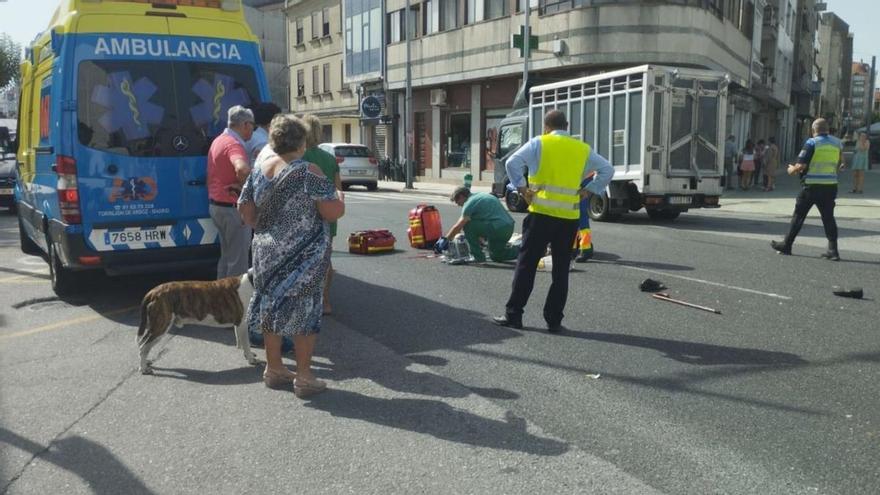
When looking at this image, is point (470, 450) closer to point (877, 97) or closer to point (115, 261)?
point (115, 261)

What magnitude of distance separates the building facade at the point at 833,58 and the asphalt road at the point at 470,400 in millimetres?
83386

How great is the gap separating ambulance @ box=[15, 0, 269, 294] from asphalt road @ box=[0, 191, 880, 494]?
775 millimetres

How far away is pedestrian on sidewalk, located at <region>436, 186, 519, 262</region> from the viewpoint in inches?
386

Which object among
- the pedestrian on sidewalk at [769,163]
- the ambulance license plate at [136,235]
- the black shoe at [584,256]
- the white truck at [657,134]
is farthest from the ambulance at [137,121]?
the pedestrian on sidewalk at [769,163]

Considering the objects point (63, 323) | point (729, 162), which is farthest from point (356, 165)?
point (63, 323)

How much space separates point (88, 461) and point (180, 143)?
12.5ft

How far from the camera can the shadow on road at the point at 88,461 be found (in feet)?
11.6

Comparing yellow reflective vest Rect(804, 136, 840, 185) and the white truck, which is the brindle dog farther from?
the white truck

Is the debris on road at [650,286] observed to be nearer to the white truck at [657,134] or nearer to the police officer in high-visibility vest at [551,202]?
the police officer in high-visibility vest at [551,202]

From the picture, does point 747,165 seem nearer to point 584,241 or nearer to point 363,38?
point 584,241

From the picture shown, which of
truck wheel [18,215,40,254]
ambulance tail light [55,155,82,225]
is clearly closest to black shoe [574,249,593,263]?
ambulance tail light [55,155,82,225]

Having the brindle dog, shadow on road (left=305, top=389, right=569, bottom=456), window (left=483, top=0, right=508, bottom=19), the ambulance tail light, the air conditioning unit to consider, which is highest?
window (left=483, top=0, right=508, bottom=19)

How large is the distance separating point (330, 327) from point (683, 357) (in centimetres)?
289

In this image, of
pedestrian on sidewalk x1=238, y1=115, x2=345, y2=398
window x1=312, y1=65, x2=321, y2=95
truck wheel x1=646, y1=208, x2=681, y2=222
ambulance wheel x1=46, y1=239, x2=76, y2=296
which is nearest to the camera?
pedestrian on sidewalk x1=238, y1=115, x2=345, y2=398
